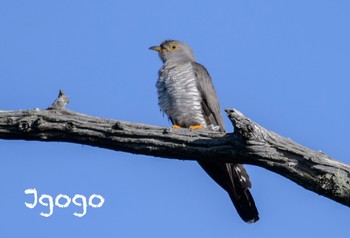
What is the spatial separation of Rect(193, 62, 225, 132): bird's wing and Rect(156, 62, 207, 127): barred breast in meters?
0.04

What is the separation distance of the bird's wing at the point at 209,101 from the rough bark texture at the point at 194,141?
1.97 metres

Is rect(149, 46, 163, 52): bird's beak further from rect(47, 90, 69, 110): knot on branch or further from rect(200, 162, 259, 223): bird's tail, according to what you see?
rect(47, 90, 69, 110): knot on branch

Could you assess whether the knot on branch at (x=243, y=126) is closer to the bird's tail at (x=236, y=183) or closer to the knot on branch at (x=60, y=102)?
the knot on branch at (x=60, y=102)

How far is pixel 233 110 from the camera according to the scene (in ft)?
13.7

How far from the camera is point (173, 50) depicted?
26.3 feet

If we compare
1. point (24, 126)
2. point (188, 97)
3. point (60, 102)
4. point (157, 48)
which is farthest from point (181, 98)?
point (24, 126)

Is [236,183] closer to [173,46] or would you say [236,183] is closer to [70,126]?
[70,126]

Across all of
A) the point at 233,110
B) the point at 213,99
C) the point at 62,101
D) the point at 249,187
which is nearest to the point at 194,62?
the point at 213,99

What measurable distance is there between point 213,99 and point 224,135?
226 centimetres

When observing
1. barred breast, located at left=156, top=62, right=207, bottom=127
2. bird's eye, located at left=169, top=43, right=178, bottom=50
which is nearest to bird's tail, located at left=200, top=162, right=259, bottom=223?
barred breast, located at left=156, top=62, right=207, bottom=127

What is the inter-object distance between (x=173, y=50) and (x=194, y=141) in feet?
11.5

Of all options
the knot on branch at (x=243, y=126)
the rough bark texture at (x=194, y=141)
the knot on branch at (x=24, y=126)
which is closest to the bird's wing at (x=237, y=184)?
the rough bark texture at (x=194, y=141)

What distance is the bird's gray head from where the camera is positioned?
787cm

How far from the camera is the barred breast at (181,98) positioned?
6.76 meters
